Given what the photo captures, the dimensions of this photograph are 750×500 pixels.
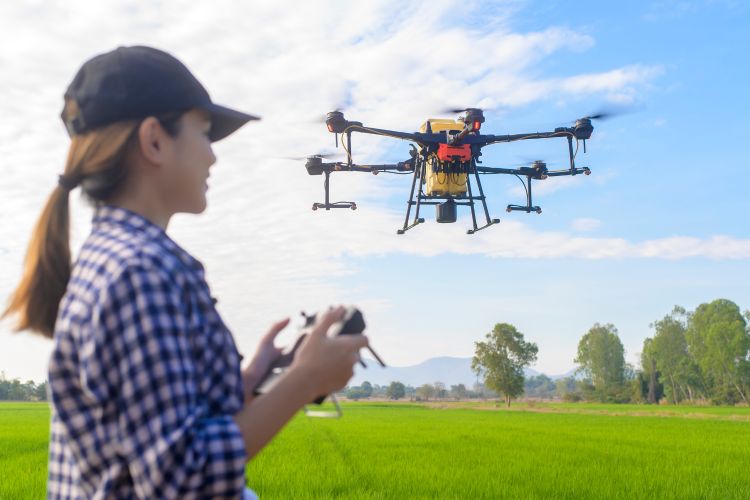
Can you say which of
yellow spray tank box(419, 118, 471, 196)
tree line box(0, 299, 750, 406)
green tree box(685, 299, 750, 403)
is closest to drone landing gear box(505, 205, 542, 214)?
yellow spray tank box(419, 118, 471, 196)

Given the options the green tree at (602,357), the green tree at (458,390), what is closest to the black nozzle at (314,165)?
the green tree at (602,357)

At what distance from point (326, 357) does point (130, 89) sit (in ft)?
2.11

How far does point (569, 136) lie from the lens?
15023 mm

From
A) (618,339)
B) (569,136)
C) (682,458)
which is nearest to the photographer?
(682,458)

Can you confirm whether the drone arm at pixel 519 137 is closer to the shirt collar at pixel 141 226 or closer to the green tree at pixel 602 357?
the shirt collar at pixel 141 226

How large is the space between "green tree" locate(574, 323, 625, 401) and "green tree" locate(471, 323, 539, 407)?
37932 mm

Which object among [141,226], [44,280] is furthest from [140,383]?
[44,280]

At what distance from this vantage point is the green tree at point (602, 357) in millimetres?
102938

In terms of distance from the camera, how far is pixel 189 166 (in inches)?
59.1

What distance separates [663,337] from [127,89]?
92.4 m

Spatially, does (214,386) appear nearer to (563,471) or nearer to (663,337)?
(563,471)

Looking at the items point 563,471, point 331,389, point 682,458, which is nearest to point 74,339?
point 331,389

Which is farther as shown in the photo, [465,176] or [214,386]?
[465,176]

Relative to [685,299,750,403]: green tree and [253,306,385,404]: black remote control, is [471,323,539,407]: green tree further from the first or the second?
[253,306,385,404]: black remote control
